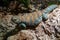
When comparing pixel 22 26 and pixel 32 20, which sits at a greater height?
pixel 32 20

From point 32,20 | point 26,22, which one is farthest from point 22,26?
point 32,20

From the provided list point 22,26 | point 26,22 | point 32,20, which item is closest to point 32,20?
point 32,20

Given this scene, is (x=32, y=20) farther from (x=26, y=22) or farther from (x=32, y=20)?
(x=26, y=22)

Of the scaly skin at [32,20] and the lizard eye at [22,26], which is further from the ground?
the scaly skin at [32,20]

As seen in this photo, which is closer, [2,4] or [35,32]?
[35,32]

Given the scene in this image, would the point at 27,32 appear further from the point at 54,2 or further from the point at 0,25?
the point at 54,2

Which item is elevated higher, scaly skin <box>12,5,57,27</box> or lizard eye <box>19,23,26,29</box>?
scaly skin <box>12,5,57,27</box>

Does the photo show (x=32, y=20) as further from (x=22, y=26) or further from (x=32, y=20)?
(x=22, y=26)

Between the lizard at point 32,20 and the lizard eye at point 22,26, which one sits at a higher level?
the lizard at point 32,20

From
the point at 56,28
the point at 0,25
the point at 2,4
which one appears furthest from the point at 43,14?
the point at 2,4

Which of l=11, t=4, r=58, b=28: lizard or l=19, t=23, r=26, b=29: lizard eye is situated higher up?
l=11, t=4, r=58, b=28: lizard

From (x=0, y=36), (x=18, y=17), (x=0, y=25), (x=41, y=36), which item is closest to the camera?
(x=41, y=36)
